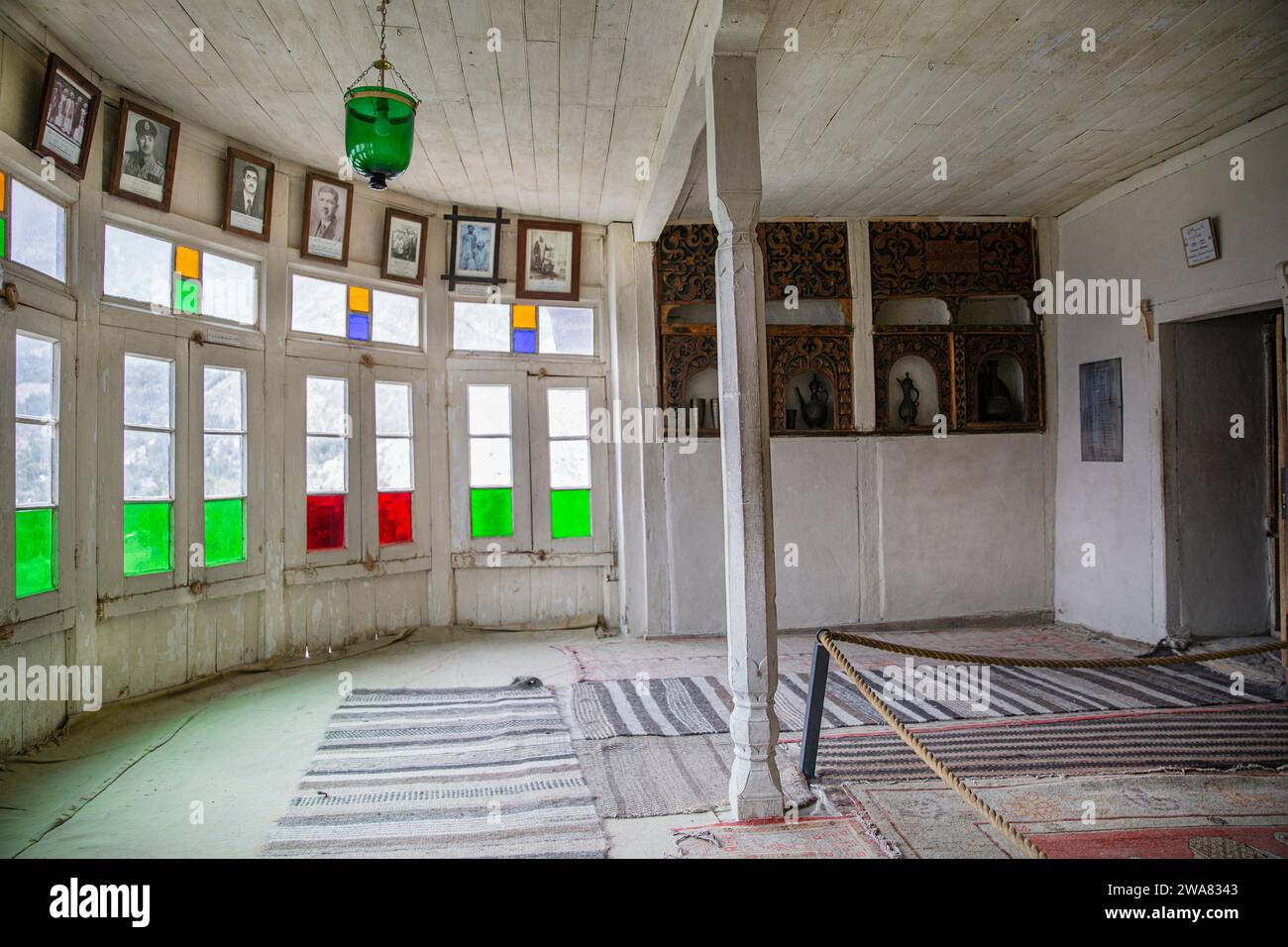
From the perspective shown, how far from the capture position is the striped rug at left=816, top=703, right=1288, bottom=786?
363 centimetres

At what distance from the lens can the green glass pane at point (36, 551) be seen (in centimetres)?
372

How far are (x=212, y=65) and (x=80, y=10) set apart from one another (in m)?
0.58

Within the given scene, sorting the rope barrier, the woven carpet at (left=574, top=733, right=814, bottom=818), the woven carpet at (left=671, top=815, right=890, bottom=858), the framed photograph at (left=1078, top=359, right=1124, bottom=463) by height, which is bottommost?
the woven carpet at (left=671, top=815, right=890, bottom=858)

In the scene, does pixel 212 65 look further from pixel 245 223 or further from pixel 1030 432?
pixel 1030 432

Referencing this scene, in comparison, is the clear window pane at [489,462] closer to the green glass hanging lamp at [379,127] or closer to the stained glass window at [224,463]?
the stained glass window at [224,463]

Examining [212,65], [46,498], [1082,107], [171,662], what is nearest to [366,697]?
[171,662]

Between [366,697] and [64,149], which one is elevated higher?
[64,149]

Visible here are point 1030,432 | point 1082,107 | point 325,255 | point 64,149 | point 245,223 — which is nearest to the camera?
point 64,149

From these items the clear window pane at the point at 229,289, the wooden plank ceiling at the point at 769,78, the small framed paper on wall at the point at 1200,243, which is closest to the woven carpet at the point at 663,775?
the wooden plank ceiling at the point at 769,78

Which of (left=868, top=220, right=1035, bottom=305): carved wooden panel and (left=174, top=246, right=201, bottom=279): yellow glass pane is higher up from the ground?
(left=868, top=220, right=1035, bottom=305): carved wooden panel

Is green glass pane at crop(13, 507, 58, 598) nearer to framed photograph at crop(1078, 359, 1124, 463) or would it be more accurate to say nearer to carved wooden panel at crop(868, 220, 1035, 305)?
carved wooden panel at crop(868, 220, 1035, 305)

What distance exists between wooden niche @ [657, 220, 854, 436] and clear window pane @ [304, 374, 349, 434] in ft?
7.73

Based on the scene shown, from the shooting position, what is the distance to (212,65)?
13.8ft

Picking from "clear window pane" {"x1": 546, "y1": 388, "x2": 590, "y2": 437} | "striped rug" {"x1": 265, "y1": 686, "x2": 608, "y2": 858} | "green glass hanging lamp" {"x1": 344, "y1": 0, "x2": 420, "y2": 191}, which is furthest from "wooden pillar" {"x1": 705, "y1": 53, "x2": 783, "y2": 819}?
"clear window pane" {"x1": 546, "y1": 388, "x2": 590, "y2": 437}
